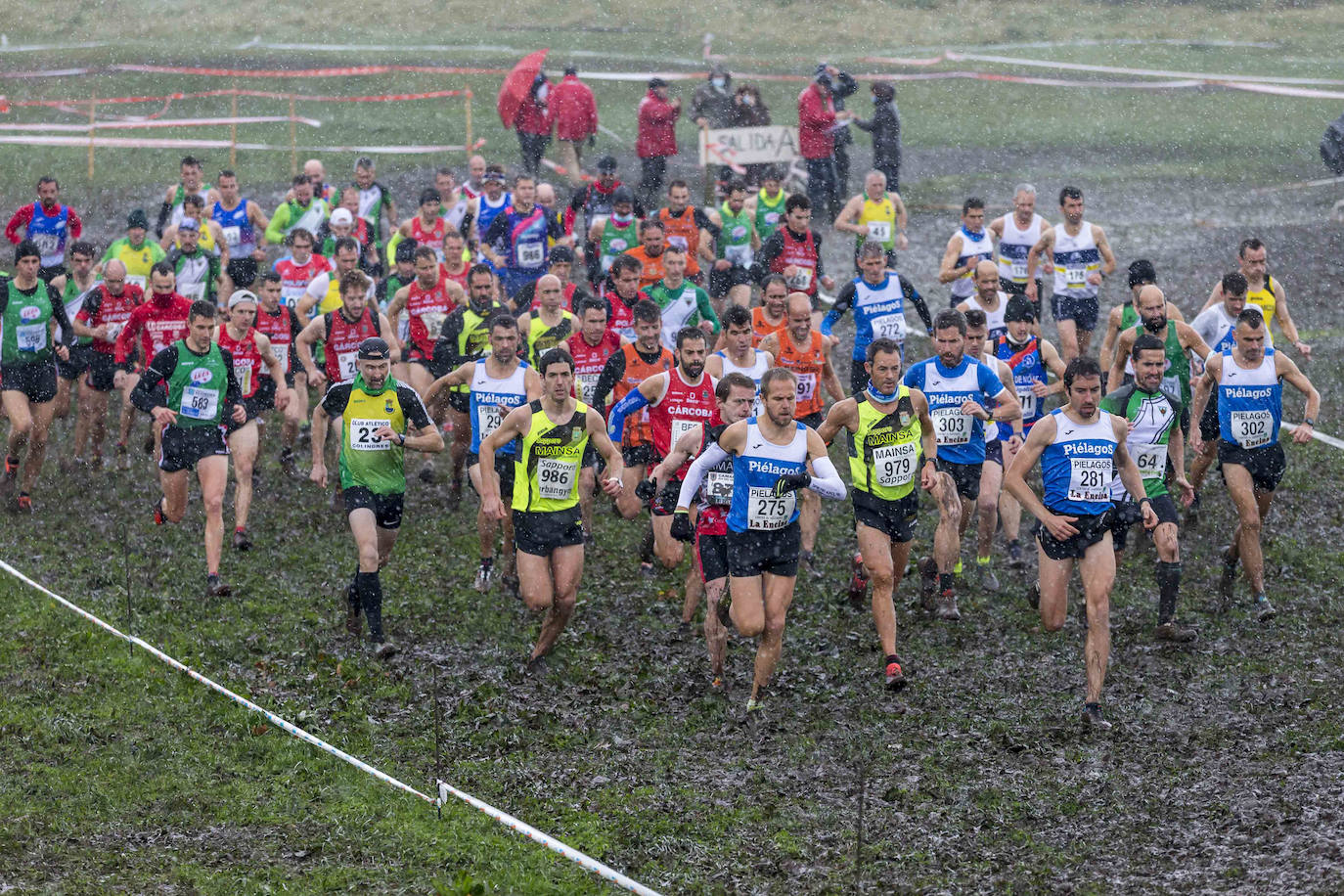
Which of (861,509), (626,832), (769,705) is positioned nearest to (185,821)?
(626,832)

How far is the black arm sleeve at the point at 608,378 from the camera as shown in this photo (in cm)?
1201

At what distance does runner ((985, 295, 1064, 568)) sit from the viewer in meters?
12.4

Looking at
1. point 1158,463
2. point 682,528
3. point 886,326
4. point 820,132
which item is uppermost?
point 820,132

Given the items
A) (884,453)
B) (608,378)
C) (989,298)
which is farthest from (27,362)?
(989,298)

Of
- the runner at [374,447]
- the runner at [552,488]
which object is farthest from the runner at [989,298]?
the runner at [374,447]

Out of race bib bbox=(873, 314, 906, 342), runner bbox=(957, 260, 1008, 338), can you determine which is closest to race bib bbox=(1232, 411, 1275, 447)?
runner bbox=(957, 260, 1008, 338)

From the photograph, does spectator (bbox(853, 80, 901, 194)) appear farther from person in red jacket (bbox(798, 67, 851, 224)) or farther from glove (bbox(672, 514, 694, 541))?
glove (bbox(672, 514, 694, 541))

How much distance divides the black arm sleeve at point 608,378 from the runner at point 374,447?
138cm

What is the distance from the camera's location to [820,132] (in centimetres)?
2330

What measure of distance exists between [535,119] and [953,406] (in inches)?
596

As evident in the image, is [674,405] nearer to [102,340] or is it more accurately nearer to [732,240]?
[102,340]

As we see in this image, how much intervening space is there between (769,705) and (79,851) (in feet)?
13.5

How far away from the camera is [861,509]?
10547mm

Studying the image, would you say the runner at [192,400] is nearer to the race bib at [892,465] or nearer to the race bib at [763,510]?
the race bib at [763,510]
